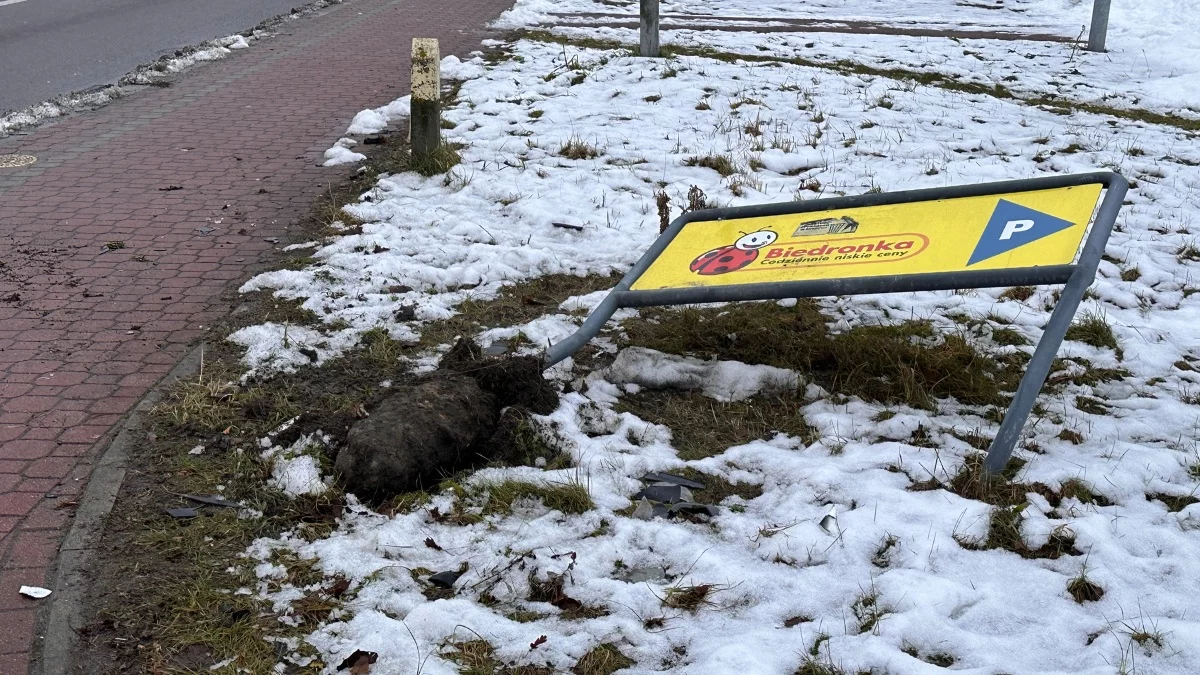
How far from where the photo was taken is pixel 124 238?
6211 millimetres

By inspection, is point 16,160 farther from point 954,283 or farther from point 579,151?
point 954,283

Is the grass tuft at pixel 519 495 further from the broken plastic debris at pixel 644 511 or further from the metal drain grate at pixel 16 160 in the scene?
the metal drain grate at pixel 16 160

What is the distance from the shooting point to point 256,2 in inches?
642

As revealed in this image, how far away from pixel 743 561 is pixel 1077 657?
0.99 m

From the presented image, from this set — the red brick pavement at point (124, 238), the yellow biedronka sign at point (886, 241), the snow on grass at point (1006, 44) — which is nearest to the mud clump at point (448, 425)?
the yellow biedronka sign at point (886, 241)

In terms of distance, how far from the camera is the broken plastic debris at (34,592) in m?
3.19

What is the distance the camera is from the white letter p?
167 inches

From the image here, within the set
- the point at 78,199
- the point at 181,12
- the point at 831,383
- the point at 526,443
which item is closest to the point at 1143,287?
the point at 831,383

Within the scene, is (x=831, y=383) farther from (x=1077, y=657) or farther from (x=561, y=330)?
(x=1077, y=657)

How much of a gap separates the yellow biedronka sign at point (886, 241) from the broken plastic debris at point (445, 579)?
183 cm

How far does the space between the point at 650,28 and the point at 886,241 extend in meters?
7.41

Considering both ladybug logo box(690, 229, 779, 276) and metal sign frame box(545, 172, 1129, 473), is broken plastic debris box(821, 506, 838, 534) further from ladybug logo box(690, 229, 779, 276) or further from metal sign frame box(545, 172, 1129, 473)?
ladybug logo box(690, 229, 779, 276)

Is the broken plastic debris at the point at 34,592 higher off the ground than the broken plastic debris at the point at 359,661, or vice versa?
the broken plastic debris at the point at 34,592

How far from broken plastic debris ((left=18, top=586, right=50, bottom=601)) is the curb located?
0.10ft
